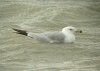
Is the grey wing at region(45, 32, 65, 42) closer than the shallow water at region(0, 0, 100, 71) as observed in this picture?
No

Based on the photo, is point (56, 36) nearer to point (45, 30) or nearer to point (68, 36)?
point (68, 36)

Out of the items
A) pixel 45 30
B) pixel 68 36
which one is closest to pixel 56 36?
pixel 68 36

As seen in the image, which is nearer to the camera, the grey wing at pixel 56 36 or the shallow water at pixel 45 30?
the shallow water at pixel 45 30

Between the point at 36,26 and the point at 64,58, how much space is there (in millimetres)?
3924

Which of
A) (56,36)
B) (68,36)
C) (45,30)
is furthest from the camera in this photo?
(45,30)

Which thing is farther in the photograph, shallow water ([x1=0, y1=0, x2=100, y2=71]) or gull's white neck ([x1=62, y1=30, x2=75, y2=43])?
gull's white neck ([x1=62, y1=30, x2=75, y2=43])

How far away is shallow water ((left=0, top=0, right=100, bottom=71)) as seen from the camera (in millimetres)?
8500

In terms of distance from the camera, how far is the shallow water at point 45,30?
27.9 feet

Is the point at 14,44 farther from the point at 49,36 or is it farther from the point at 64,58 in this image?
the point at 64,58

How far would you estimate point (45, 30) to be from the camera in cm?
1211

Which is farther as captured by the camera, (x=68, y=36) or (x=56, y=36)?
(x=68, y=36)

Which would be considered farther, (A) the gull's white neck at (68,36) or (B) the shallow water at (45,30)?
(A) the gull's white neck at (68,36)

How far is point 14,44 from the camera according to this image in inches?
400

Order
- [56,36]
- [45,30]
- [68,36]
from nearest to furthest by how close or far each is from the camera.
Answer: [56,36], [68,36], [45,30]
